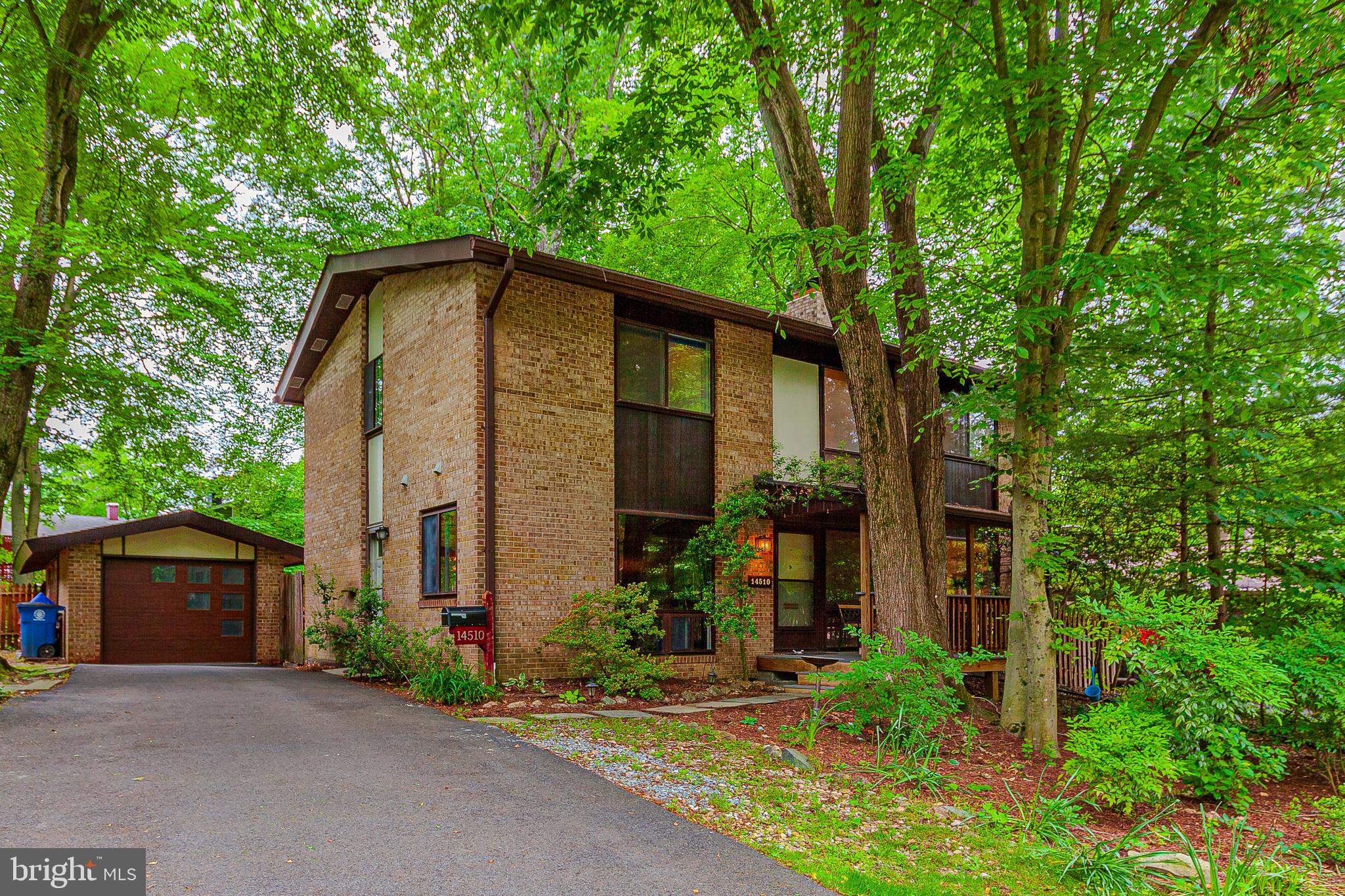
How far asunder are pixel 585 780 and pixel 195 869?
277 centimetres

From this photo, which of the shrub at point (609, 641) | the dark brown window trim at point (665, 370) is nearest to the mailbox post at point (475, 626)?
the shrub at point (609, 641)

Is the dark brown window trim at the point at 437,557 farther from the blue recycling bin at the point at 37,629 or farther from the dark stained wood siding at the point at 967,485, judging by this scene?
the blue recycling bin at the point at 37,629

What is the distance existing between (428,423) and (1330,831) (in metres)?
10.6

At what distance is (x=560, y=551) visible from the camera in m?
11.0

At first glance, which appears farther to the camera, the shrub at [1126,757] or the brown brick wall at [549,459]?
the brown brick wall at [549,459]

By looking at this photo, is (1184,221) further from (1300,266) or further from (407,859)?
(407,859)

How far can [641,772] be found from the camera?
21.6ft

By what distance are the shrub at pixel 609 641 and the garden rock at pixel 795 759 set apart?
3335 mm

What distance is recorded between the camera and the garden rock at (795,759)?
692 centimetres

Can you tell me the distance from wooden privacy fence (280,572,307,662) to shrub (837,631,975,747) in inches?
509

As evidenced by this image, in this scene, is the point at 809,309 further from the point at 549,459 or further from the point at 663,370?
the point at 549,459

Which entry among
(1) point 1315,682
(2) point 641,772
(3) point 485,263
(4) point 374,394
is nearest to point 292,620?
(4) point 374,394

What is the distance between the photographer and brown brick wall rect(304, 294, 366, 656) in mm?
14344

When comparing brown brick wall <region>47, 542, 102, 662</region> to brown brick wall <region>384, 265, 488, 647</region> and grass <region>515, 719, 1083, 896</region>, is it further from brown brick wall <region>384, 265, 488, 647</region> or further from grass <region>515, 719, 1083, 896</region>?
grass <region>515, 719, 1083, 896</region>
